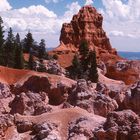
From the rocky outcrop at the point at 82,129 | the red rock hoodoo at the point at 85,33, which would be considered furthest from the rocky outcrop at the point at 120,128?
the red rock hoodoo at the point at 85,33

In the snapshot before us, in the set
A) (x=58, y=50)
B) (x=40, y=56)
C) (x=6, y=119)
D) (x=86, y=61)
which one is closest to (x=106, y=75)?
(x=86, y=61)

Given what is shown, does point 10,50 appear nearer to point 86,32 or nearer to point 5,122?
point 86,32

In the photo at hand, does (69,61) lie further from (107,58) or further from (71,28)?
(71,28)

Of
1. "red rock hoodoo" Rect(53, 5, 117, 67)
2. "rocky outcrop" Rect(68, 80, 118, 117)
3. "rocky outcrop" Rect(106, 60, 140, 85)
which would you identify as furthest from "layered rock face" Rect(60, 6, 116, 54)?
"rocky outcrop" Rect(68, 80, 118, 117)

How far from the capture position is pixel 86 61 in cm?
10188

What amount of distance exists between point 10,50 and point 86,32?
4122 centimetres

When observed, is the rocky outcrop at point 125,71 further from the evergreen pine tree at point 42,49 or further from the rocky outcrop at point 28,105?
the rocky outcrop at point 28,105

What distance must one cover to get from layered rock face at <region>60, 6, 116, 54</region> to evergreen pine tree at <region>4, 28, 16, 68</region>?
95.8 ft

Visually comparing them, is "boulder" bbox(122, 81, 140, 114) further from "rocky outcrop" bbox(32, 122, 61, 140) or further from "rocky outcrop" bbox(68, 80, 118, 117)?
"rocky outcrop" bbox(32, 122, 61, 140)

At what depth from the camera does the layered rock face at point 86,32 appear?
135 m

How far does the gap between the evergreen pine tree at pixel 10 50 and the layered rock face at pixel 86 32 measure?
2919 cm

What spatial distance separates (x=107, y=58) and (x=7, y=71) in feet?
160

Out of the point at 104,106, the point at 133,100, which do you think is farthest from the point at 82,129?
the point at 133,100

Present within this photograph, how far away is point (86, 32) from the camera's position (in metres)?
136
